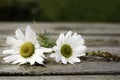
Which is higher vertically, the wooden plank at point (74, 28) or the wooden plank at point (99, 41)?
the wooden plank at point (74, 28)

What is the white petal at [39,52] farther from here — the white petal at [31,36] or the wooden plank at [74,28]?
the wooden plank at [74,28]

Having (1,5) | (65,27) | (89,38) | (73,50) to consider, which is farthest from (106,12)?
(73,50)

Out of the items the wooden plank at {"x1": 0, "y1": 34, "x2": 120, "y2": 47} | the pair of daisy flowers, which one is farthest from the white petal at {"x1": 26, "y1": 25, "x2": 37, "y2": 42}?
the wooden plank at {"x1": 0, "y1": 34, "x2": 120, "y2": 47}

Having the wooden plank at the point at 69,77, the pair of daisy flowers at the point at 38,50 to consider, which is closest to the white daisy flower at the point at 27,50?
the pair of daisy flowers at the point at 38,50

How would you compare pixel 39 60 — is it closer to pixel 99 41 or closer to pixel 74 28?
pixel 99 41

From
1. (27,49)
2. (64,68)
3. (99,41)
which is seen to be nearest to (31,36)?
(27,49)

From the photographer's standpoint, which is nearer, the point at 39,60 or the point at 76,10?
the point at 39,60

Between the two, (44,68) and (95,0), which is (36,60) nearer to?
(44,68)
